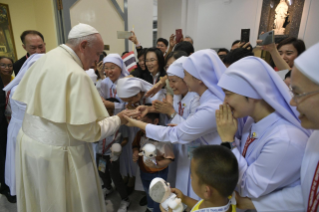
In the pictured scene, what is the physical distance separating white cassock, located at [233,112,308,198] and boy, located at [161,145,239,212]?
144mm

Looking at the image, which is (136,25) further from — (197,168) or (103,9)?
(197,168)

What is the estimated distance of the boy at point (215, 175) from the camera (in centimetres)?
107

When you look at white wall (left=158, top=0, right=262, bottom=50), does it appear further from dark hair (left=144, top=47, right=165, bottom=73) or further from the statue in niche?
dark hair (left=144, top=47, right=165, bottom=73)

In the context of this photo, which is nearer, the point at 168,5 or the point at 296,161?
the point at 296,161

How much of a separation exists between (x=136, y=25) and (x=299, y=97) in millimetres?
5978

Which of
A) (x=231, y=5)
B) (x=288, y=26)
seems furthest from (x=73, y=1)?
(x=288, y=26)

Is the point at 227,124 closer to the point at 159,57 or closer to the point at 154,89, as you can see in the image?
the point at 154,89

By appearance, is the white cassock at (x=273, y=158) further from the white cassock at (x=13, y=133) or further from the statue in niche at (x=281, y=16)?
the statue in niche at (x=281, y=16)

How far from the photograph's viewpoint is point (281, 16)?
502 cm

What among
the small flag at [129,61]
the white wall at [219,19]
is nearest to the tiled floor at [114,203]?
the small flag at [129,61]

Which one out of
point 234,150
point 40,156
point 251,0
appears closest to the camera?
point 234,150

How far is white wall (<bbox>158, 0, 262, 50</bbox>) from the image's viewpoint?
5.46 m

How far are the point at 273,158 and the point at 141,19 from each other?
6077mm

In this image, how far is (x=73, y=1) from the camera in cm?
429
